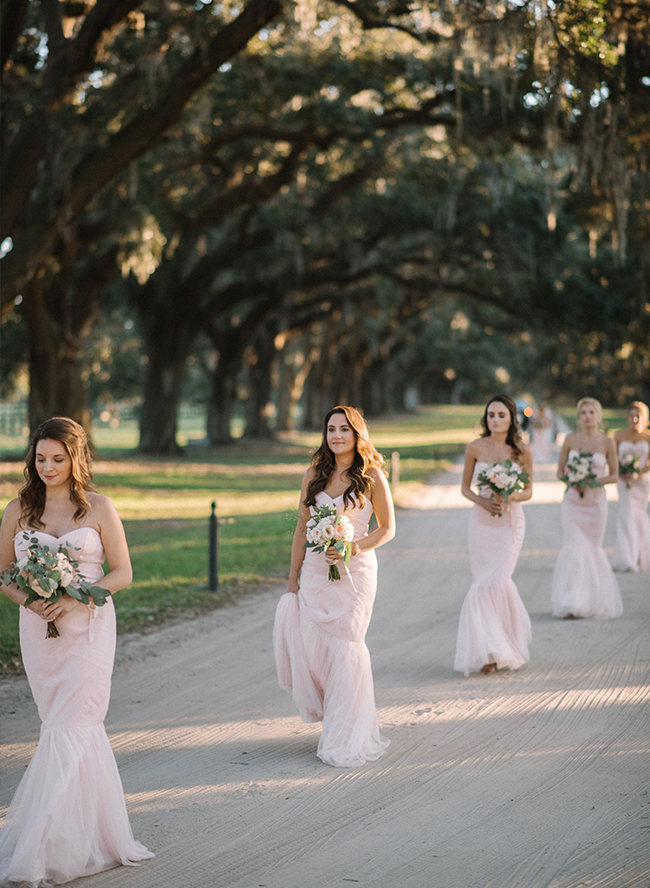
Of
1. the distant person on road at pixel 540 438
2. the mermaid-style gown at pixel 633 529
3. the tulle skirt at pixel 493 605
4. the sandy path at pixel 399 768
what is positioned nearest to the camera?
the sandy path at pixel 399 768

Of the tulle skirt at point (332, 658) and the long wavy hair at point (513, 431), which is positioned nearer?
the tulle skirt at point (332, 658)

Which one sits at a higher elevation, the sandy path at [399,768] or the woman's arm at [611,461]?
the woman's arm at [611,461]

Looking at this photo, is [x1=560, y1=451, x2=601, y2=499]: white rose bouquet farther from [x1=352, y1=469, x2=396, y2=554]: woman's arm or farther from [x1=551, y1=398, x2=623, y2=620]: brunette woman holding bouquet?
[x1=352, y1=469, x2=396, y2=554]: woman's arm

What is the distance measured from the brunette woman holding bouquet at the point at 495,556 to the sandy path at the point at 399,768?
209 mm

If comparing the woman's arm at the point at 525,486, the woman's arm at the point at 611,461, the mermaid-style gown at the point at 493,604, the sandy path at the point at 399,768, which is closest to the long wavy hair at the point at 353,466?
the sandy path at the point at 399,768

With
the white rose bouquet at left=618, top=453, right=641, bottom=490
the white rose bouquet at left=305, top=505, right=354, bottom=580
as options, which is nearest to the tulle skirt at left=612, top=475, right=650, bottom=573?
the white rose bouquet at left=618, top=453, right=641, bottom=490

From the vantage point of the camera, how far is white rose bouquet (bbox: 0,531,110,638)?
429 centimetres

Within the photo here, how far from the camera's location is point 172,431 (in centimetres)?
3130

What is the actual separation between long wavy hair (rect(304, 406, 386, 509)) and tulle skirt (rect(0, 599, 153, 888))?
1.86 meters

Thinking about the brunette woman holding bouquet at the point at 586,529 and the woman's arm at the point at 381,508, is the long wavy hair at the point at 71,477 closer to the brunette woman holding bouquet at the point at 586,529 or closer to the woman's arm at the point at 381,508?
the woman's arm at the point at 381,508

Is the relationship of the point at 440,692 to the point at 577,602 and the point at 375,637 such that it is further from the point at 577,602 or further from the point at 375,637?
the point at 577,602

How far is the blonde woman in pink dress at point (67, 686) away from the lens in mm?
4238

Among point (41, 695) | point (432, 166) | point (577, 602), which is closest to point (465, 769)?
point (41, 695)

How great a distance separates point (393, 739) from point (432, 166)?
67.4 ft
